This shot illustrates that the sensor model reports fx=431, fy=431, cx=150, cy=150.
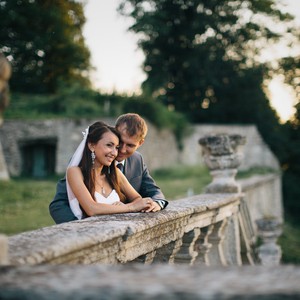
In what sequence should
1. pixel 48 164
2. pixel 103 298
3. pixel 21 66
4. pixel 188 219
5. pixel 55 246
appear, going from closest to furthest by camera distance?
pixel 103 298 → pixel 55 246 → pixel 188 219 → pixel 48 164 → pixel 21 66

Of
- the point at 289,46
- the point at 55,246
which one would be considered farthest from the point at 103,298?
the point at 289,46

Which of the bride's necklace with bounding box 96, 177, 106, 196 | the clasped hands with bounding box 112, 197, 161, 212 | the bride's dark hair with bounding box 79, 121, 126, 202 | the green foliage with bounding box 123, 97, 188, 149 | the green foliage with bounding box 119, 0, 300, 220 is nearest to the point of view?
the clasped hands with bounding box 112, 197, 161, 212

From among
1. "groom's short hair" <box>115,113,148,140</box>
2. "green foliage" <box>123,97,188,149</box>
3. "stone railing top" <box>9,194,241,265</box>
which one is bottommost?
"stone railing top" <box>9,194,241,265</box>

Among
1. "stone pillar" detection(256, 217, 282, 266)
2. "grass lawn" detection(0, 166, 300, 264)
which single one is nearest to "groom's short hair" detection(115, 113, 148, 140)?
"grass lawn" detection(0, 166, 300, 264)

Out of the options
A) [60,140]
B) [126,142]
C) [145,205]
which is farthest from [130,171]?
[60,140]

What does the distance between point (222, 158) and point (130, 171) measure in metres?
1.82

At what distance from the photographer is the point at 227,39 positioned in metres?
27.5

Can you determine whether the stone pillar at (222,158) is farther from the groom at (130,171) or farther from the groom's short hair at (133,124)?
the groom's short hair at (133,124)

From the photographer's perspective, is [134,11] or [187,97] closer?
[134,11]

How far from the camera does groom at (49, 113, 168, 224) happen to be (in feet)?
11.1

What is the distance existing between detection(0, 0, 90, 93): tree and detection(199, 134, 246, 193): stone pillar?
54.7ft

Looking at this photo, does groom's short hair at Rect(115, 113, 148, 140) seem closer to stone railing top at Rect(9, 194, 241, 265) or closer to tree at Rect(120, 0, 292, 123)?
stone railing top at Rect(9, 194, 241, 265)

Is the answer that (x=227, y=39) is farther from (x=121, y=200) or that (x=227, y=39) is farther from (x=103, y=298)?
(x=103, y=298)

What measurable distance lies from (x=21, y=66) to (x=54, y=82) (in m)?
2.94
